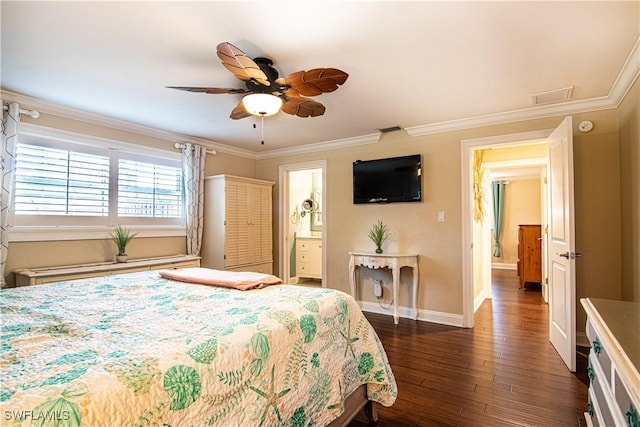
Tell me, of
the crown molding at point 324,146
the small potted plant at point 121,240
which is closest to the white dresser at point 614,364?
the crown molding at point 324,146

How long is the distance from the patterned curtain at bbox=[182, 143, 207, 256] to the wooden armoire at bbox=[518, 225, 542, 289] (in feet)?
17.5

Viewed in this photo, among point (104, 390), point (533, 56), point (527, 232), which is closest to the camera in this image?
point (104, 390)

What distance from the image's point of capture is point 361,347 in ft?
5.74

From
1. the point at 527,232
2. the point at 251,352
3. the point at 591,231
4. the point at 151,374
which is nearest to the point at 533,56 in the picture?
the point at 591,231

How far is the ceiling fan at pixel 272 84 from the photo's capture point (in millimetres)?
1790

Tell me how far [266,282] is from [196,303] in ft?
1.60

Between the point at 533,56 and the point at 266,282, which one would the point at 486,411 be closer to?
the point at 266,282

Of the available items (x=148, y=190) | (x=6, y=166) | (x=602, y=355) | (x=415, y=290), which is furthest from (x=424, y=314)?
(x=6, y=166)

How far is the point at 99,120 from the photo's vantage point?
3246 mm

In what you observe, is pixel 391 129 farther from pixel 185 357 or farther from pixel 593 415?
pixel 185 357

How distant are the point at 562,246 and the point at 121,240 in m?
4.10

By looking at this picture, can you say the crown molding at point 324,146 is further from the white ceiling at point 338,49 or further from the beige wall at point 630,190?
the beige wall at point 630,190

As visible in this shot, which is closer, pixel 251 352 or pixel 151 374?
pixel 151 374

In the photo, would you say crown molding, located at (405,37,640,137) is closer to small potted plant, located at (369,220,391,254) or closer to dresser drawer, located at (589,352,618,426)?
small potted plant, located at (369,220,391,254)
